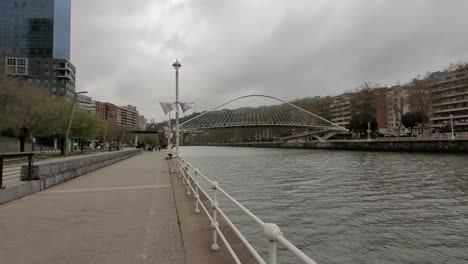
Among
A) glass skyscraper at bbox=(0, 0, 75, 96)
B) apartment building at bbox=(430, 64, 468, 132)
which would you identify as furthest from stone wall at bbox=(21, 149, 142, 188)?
glass skyscraper at bbox=(0, 0, 75, 96)

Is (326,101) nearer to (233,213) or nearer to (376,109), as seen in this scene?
(376,109)

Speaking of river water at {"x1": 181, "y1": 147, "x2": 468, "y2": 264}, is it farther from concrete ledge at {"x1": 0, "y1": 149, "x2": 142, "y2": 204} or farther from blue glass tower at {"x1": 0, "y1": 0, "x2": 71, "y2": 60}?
blue glass tower at {"x1": 0, "y1": 0, "x2": 71, "y2": 60}

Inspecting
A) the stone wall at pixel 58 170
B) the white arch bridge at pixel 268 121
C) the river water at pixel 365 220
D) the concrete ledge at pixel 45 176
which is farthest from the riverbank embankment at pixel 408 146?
the concrete ledge at pixel 45 176

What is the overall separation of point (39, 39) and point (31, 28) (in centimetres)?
438

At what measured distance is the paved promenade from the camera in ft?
20.1

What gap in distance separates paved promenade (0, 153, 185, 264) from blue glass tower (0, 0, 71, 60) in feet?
470

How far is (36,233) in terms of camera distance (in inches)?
301

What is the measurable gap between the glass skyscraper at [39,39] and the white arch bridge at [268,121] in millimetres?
46355

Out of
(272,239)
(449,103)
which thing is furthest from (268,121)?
(272,239)

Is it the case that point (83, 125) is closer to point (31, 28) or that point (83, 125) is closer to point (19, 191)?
point (19, 191)

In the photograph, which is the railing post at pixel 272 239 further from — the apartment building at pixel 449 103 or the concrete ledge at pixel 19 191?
the apartment building at pixel 449 103

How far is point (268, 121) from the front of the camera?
5049 inches

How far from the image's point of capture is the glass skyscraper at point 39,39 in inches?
5217

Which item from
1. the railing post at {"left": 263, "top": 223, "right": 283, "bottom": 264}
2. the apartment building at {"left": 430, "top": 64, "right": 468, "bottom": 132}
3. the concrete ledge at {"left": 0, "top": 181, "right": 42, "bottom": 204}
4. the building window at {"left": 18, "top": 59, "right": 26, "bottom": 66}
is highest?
the building window at {"left": 18, "top": 59, "right": 26, "bottom": 66}
